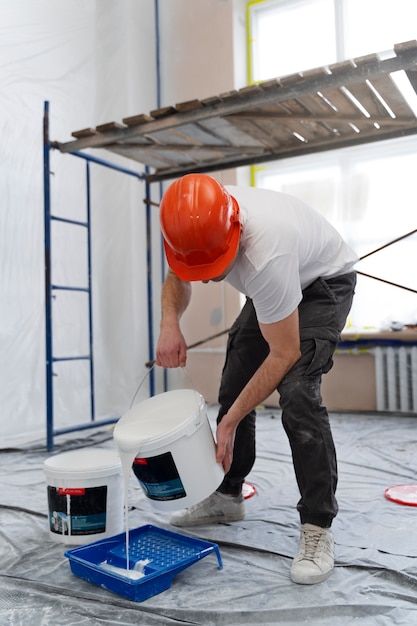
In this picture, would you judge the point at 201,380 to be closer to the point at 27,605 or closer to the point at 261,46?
the point at 261,46

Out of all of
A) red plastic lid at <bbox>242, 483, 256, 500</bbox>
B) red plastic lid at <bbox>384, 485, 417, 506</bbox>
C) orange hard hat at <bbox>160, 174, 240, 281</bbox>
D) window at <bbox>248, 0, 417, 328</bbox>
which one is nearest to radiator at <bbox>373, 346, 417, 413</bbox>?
window at <bbox>248, 0, 417, 328</bbox>

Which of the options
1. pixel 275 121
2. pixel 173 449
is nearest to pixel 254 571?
pixel 173 449

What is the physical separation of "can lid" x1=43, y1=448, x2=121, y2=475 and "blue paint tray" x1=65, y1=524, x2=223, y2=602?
190 millimetres

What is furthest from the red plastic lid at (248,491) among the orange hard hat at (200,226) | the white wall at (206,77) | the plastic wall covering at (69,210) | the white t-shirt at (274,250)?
the white wall at (206,77)

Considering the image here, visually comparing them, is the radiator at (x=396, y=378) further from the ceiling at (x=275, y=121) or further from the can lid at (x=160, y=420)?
the can lid at (x=160, y=420)

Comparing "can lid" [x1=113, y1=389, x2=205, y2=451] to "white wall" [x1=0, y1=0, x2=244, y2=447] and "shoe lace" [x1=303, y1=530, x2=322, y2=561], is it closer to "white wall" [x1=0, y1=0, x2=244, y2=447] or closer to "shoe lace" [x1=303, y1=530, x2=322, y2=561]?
"shoe lace" [x1=303, y1=530, x2=322, y2=561]

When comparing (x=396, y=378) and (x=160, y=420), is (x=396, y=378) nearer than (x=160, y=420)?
No

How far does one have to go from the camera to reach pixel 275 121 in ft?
9.22

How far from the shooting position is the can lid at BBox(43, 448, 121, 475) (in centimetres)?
162

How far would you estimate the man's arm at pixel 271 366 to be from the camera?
1423mm

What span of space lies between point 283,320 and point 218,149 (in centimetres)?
203

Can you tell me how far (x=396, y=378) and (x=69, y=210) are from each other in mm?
2520

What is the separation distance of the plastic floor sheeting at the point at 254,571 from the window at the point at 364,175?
187cm

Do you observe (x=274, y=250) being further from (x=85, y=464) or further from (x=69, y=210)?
(x=69, y=210)
